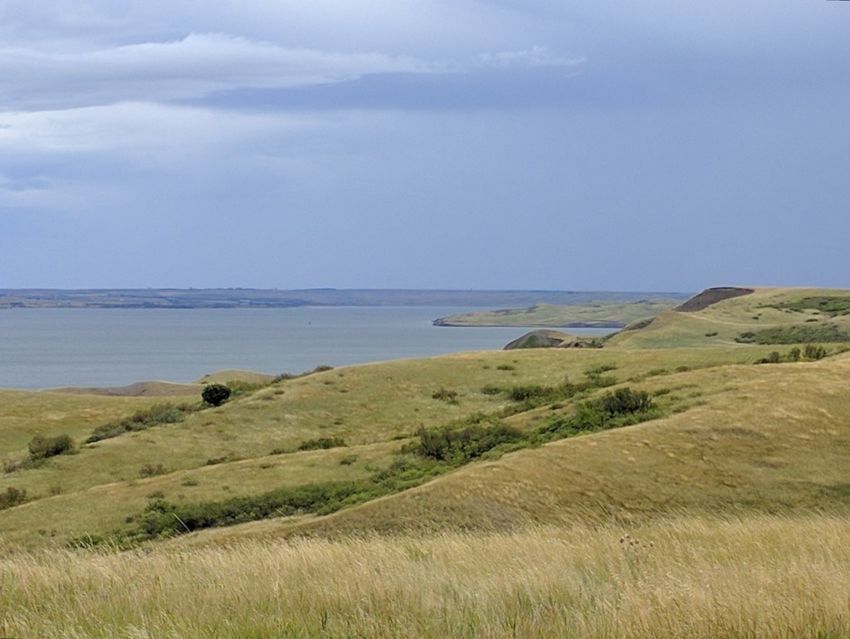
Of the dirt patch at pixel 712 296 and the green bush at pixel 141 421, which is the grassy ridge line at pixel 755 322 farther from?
the green bush at pixel 141 421

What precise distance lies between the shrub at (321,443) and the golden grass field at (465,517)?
37.3 inches

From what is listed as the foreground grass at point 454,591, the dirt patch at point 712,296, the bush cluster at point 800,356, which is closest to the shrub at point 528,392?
the bush cluster at point 800,356

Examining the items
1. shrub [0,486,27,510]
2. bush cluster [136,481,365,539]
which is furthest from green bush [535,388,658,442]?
shrub [0,486,27,510]

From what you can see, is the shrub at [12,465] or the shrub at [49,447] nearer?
the shrub at [12,465]

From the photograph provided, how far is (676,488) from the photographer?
18.9 metres

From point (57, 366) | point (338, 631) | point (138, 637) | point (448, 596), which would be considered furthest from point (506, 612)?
point (57, 366)

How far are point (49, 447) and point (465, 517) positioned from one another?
63.8 ft

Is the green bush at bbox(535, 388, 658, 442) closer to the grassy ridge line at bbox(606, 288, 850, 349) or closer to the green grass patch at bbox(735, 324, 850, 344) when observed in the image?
the green grass patch at bbox(735, 324, 850, 344)

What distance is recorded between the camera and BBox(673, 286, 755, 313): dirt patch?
3900 inches

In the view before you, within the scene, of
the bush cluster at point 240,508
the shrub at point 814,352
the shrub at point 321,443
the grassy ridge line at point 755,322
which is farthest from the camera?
the grassy ridge line at point 755,322

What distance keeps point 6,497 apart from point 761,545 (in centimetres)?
2258

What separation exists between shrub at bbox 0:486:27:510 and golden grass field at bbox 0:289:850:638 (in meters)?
0.31

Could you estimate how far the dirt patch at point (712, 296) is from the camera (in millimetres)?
99062

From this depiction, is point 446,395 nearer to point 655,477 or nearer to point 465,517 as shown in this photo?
point 655,477
